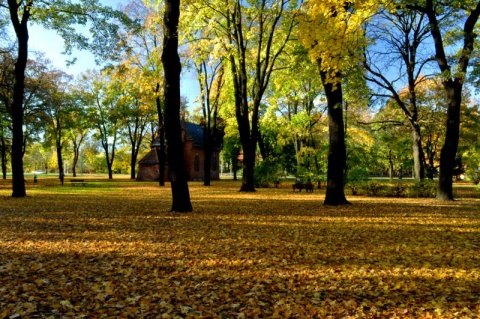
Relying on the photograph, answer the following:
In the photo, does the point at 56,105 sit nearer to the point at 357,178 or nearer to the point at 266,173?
the point at 266,173

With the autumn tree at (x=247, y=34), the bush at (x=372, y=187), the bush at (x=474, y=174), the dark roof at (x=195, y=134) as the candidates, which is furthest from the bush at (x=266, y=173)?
the dark roof at (x=195, y=134)

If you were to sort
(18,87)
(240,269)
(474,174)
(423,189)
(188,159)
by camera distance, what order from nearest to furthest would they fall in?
1. (240,269)
2. (18,87)
3. (423,189)
4. (474,174)
5. (188,159)

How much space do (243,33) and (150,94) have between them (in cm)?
1058

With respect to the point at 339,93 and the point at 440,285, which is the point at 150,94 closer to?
the point at 339,93

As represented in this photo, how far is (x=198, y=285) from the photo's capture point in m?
4.75

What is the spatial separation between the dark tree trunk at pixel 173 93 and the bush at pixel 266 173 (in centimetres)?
1769

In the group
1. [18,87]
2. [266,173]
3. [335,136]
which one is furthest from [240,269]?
[266,173]

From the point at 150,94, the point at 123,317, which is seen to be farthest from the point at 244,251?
the point at 150,94

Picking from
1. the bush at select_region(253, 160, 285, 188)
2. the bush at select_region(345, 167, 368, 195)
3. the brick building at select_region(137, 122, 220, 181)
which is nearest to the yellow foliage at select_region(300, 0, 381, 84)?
the bush at select_region(345, 167, 368, 195)

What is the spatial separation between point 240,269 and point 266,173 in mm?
23968

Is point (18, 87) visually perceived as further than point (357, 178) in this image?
No

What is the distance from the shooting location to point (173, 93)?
11.6 m

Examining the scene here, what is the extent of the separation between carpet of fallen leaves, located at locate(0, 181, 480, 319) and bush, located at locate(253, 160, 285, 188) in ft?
62.6

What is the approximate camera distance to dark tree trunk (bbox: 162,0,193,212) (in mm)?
11453
